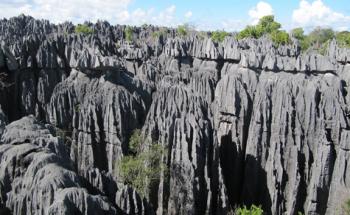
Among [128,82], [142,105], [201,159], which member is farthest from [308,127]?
[128,82]

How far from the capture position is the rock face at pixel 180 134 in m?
16.6

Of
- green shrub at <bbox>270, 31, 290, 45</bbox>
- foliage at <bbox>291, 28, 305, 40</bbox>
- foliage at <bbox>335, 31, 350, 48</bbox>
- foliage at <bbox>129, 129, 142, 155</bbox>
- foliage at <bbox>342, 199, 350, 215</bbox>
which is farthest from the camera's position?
foliage at <bbox>291, 28, 305, 40</bbox>

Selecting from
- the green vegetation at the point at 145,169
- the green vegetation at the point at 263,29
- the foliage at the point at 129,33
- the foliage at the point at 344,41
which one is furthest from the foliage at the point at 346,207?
the foliage at the point at 129,33

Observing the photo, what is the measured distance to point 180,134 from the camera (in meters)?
25.1

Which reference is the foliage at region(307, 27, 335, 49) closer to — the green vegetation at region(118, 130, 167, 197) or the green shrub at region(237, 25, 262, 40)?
the green shrub at region(237, 25, 262, 40)

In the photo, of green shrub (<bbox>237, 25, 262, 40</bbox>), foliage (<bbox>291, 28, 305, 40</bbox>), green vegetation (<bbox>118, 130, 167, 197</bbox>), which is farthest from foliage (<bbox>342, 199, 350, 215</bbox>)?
foliage (<bbox>291, 28, 305, 40</bbox>)

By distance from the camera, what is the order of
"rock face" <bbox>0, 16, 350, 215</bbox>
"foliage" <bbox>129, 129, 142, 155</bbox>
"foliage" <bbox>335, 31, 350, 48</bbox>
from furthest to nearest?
1. "foliage" <bbox>335, 31, 350, 48</bbox>
2. "foliage" <bbox>129, 129, 142, 155</bbox>
3. "rock face" <bbox>0, 16, 350, 215</bbox>

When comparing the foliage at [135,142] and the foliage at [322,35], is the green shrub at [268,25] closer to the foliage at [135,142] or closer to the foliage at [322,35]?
the foliage at [322,35]

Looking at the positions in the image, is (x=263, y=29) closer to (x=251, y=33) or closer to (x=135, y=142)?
(x=251, y=33)

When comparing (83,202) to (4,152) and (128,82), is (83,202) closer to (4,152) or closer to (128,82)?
(4,152)

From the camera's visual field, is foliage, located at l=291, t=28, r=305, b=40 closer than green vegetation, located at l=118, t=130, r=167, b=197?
No

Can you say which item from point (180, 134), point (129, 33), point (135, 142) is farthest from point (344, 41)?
point (180, 134)

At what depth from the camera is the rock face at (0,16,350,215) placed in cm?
1662

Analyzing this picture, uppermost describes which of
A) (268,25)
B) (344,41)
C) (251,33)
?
(268,25)
